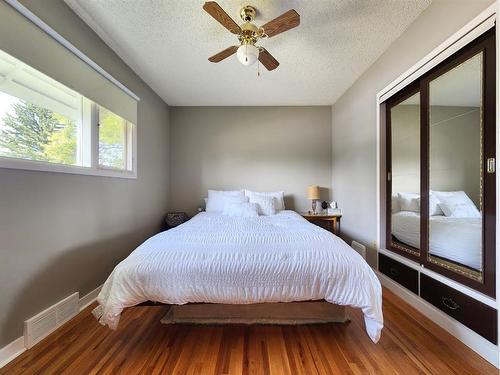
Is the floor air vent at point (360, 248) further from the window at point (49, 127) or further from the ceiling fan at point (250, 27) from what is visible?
the window at point (49, 127)

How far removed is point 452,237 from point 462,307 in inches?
18.8

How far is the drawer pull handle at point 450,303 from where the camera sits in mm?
1477

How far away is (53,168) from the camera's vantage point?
1553mm

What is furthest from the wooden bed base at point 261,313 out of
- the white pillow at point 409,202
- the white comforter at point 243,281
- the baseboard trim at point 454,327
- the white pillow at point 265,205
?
the white pillow at point 265,205

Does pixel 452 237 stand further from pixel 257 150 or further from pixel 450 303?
pixel 257 150

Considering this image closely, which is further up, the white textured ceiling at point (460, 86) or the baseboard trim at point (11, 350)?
the white textured ceiling at point (460, 86)

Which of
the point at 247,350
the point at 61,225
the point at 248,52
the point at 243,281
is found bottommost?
the point at 247,350

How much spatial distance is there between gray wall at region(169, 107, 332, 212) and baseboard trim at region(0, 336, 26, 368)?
253 cm

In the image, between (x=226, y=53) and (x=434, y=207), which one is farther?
(x=226, y=53)

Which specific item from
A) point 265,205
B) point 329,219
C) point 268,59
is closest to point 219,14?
point 268,59

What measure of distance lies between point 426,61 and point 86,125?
9.52ft

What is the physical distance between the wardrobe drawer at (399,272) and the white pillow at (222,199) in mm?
1888

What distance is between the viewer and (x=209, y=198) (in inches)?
139

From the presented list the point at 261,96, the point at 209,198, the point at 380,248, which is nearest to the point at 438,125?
the point at 380,248
